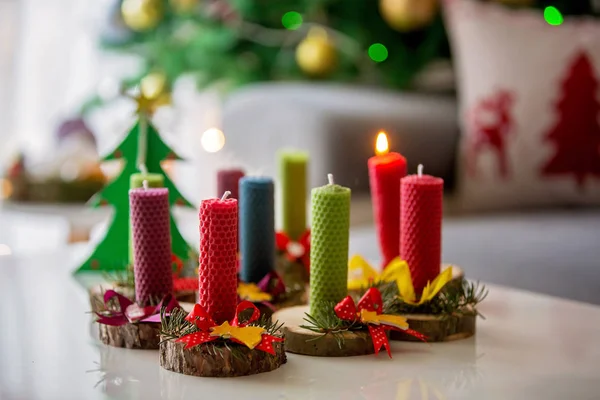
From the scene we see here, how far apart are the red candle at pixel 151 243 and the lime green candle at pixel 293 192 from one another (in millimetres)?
346

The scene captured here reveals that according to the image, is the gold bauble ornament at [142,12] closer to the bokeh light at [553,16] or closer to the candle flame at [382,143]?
the bokeh light at [553,16]

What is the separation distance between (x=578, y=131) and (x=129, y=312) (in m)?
1.20

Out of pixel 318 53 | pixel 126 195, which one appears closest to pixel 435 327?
pixel 126 195

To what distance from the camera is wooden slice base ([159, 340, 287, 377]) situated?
2.88 feet

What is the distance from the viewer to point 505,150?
1.89 metres

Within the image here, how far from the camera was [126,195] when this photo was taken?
124 centimetres

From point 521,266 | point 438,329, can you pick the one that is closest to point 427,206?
point 438,329

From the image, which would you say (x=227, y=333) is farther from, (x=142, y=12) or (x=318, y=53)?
(x=142, y=12)

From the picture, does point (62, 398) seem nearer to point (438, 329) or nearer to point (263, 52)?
point (438, 329)

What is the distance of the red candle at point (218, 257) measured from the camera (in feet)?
2.93

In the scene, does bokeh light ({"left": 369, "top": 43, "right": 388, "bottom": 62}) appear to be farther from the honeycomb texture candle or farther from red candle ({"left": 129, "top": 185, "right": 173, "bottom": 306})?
red candle ({"left": 129, "top": 185, "right": 173, "bottom": 306})

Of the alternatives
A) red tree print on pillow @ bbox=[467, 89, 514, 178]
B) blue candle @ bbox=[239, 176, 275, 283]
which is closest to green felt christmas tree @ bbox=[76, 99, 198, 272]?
blue candle @ bbox=[239, 176, 275, 283]

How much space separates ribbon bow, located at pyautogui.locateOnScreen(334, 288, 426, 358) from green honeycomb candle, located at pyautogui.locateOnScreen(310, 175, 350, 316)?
3 centimetres

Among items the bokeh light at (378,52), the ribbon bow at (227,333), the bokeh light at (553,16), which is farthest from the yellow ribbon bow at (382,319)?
the bokeh light at (378,52)
